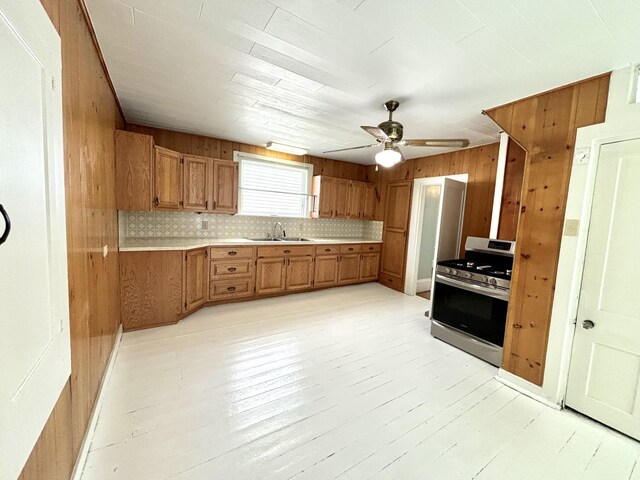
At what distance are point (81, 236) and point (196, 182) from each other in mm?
2469

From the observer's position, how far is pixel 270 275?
4.23 m

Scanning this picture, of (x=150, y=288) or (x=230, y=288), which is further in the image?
(x=230, y=288)

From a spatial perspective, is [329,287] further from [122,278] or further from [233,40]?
[233,40]

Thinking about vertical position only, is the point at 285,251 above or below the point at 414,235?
below

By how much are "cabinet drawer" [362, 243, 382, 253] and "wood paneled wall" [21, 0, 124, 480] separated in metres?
4.06

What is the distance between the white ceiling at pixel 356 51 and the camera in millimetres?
1458

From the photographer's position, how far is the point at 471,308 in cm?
286

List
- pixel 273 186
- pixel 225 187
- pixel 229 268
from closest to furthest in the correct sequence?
pixel 229 268 → pixel 225 187 → pixel 273 186

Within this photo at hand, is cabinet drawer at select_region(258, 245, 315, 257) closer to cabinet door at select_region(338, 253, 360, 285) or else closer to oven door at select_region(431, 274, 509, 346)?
cabinet door at select_region(338, 253, 360, 285)

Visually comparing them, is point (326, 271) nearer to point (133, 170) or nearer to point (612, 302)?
point (133, 170)

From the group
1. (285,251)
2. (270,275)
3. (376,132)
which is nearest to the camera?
(376,132)

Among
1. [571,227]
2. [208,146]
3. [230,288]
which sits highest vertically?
[208,146]

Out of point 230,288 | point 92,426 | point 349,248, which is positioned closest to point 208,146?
point 230,288

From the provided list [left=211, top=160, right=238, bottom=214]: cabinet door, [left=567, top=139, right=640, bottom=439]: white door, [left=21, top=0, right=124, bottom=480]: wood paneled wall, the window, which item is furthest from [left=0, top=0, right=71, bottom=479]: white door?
the window
